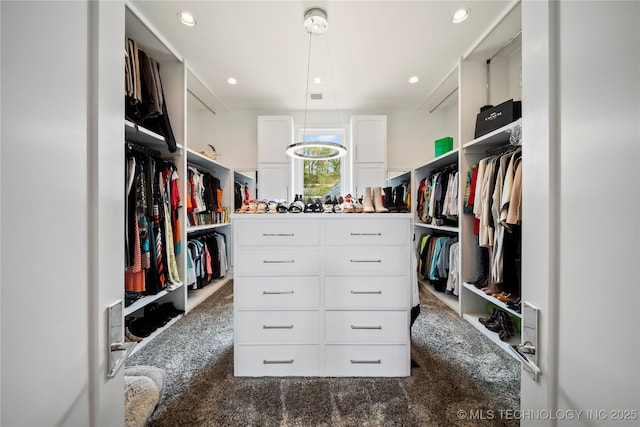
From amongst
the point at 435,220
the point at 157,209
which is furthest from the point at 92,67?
the point at 435,220

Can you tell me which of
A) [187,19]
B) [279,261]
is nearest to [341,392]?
[279,261]

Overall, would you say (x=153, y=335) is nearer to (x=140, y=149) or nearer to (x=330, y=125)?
(x=140, y=149)

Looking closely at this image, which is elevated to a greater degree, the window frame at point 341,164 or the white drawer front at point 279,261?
the window frame at point 341,164

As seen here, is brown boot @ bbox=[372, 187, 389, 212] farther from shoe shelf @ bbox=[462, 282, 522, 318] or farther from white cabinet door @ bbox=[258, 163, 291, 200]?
white cabinet door @ bbox=[258, 163, 291, 200]

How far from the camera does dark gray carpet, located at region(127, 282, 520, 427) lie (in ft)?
3.96

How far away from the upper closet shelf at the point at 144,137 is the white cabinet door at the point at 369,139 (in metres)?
2.50

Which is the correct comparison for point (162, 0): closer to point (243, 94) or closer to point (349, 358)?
point (243, 94)

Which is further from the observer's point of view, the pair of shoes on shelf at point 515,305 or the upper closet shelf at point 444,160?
the upper closet shelf at point 444,160

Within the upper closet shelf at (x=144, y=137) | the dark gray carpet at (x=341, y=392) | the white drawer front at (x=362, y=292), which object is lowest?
the dark gray carpet at (x=341, y=392)

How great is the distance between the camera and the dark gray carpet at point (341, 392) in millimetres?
1208

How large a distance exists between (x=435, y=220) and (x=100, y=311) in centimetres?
312

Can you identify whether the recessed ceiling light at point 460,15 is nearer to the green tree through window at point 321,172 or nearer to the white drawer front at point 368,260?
the white drawer front at point 368,260

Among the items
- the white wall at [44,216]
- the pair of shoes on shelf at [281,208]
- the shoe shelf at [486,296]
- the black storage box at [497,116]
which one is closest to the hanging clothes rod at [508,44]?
the black storage box at [497,116]

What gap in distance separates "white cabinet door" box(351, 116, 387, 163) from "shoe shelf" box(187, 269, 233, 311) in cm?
260
